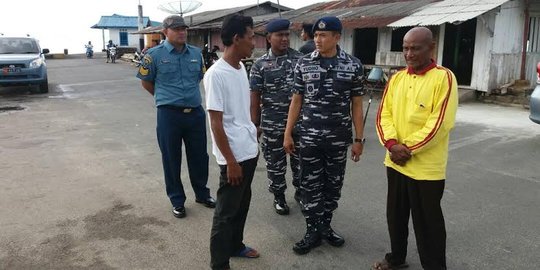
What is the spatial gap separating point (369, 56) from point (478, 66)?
15.1ft

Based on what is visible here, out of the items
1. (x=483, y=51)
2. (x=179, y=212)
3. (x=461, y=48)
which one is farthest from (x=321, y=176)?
(x=461, y=48)

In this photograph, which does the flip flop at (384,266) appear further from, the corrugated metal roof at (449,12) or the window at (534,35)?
the window at (534,35)

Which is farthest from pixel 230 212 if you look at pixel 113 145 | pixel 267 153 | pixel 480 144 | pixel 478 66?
pixel 478 66

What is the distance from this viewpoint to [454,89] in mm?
2516

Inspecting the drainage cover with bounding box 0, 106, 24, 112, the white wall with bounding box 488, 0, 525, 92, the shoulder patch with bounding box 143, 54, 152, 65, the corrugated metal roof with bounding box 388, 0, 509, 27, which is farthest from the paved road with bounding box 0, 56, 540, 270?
the white wall with bounding box 488, 0, 525, 92

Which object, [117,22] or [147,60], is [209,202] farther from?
[117,22]

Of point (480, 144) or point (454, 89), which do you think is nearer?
point (454, 89)

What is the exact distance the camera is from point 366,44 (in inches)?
612

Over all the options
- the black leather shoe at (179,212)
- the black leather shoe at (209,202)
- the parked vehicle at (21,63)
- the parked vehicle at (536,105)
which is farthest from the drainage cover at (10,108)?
the parked vehicle at (536,105)

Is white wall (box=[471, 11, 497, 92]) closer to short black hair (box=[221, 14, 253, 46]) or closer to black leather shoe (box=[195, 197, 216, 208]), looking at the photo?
black leather shoe (box=[195, 197, 216, 208])

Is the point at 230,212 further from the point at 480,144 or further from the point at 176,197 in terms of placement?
the point at 480,144

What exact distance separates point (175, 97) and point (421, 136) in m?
2.17

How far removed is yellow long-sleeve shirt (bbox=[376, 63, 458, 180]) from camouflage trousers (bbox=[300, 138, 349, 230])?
49 centimetres

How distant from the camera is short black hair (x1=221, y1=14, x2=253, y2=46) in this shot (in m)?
2.69
